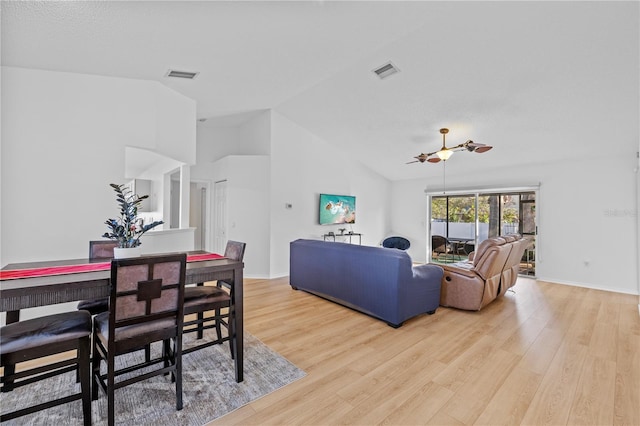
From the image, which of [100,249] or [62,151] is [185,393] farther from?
Result: [62,151]

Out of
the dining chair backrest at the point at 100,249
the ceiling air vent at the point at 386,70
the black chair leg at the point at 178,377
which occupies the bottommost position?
the black chair leg at the point at 178,377

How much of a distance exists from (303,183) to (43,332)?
16.1 ft

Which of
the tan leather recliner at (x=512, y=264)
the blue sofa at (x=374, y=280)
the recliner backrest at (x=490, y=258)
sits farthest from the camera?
the tan leather recliner at (x=512, y=264)

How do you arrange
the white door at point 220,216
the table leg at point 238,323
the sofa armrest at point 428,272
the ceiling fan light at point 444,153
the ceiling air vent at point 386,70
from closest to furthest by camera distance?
the table leg at point 238,323 < the sofa armrest at point 428,272 < the ceiling air vent at point 386,70 < the ceiling fan light at point 444,153 < the white door at point 220,216

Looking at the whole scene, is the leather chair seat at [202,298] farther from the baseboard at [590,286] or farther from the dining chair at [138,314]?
the baseboard at [590,286]

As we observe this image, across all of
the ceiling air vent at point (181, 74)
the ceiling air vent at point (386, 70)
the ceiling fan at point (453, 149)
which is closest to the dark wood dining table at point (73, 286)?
the ceiling air vent at point (181, 74)

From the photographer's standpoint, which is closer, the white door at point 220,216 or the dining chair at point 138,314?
the dining chair at point 138,314

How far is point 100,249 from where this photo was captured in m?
2.61

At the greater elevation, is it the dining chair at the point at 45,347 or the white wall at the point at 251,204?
the white wall at the point at 251,204

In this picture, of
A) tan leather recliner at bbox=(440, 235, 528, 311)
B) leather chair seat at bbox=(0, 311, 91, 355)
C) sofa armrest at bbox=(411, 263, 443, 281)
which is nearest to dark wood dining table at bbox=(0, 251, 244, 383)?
leather chair seat at bbox=(0, 311, 91, 355)

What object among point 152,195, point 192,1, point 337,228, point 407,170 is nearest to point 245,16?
point 192,1

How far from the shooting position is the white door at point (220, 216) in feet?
19.1

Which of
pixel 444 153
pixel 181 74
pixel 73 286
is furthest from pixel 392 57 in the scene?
pixel 73 286

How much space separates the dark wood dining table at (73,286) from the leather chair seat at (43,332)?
5.0 inches
